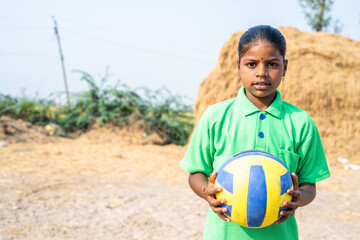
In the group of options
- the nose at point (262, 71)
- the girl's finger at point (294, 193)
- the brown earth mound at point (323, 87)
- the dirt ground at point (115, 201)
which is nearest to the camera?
the girl's finger at point (294, 193)

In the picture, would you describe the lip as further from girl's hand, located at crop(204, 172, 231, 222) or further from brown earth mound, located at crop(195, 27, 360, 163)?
brown earth mound, located at crop(195, 27, 360, 163)

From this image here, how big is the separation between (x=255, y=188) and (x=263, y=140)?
264 millimetres

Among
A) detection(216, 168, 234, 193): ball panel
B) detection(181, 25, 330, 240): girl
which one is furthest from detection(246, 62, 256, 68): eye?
detection(216, 168, 234, 193): ball panel

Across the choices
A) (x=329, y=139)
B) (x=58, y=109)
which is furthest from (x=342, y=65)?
(x=58, y=109)

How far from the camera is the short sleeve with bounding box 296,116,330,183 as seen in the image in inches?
69.8

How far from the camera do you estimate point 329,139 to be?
8.12m

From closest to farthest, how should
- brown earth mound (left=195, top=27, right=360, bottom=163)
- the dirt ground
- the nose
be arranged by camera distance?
the nose, the dirt ground, brown earth mound (left=195, top=27, right=360, bottom=163)

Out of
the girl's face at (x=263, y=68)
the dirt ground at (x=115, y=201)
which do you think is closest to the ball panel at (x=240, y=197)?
the girl's face at (x=263, y=68)

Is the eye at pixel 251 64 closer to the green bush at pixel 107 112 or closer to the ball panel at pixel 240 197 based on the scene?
the ball panel at pixel 240 197

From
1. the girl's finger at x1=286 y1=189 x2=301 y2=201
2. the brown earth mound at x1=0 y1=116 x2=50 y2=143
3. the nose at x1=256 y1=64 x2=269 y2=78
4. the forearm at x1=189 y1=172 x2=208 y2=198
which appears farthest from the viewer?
the brown earth mound at x1=0 y1=116 x2=50 y2=143

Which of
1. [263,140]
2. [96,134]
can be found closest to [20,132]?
[96,134]

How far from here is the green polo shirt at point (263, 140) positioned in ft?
5.83

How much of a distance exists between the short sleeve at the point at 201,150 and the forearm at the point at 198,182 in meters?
0.03

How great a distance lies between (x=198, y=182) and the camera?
1858mm
